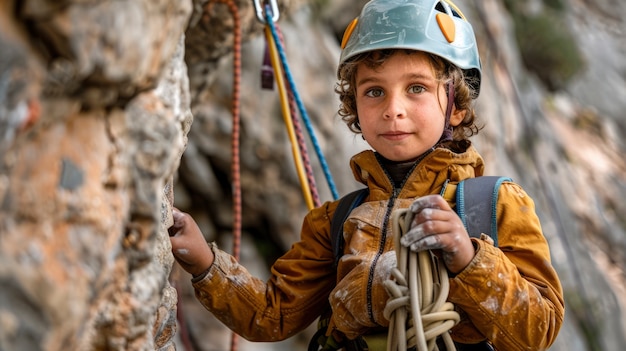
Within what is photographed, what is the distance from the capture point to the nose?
240cm

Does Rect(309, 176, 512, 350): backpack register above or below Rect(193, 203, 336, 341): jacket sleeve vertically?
above

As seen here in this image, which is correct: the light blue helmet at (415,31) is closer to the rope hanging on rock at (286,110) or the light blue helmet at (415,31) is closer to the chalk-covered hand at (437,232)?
the chalk-covered hand at (437,232)

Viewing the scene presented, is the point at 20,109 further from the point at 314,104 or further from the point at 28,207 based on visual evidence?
the point at 314,104

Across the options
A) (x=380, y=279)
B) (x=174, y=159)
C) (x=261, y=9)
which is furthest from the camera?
(x=261, y=9)

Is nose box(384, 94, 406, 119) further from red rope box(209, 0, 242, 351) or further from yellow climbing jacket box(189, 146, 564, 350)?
red rope box(209, 0, 242, 351)

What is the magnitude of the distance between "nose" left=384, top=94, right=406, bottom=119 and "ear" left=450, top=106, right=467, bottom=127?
301 mm

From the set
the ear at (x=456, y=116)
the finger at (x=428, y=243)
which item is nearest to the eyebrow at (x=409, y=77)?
the ear at (x=456, y=116)

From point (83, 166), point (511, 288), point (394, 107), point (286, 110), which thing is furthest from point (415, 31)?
point (83, 166)

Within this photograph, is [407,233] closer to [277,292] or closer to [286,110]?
[277,292]

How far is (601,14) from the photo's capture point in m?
14.3

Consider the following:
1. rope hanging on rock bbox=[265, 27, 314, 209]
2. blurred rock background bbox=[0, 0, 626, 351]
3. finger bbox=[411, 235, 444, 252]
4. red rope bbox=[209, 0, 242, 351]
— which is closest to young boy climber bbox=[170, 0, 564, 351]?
finger bbox=[411, 235, 444, 252]

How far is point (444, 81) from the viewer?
2498 millimetres

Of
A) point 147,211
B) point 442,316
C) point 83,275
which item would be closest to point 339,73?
point 442,316

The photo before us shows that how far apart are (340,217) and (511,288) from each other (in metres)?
0.67
